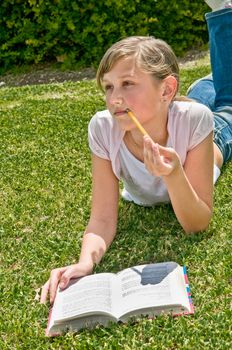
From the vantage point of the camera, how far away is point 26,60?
903 cm

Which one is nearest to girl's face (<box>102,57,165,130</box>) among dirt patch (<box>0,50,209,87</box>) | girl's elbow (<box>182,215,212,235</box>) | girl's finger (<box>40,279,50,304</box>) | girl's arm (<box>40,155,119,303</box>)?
girl's arm (<box>40,155,119,303</box>)

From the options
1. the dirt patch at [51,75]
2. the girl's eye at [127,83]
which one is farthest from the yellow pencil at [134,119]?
the dirt patch at [51,75]

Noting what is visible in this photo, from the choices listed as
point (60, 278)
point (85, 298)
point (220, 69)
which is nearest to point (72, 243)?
point (60, 278)

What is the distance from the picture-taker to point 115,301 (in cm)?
273

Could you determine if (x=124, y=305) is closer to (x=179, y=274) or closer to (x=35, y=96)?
(x=179, y=274)

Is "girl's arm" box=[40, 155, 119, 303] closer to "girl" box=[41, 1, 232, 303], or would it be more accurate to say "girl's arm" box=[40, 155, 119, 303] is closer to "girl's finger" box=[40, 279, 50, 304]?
"girl" box=[41, 1, 232, 303]

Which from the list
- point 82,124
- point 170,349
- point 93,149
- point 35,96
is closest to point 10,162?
point 82,124

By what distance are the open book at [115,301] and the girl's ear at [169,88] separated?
3.12 ft

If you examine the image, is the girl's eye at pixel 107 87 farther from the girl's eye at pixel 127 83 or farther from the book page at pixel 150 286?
the book page at pixel 150 286

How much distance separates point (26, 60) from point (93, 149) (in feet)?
18.9

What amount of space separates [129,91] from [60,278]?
3.03 ft

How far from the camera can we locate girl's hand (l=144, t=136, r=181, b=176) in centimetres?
283

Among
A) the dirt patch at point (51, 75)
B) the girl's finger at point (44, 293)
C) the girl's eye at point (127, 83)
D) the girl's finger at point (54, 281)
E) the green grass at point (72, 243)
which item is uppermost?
the girl's eye at point (127, 83)

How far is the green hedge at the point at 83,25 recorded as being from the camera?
335 inches
